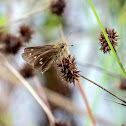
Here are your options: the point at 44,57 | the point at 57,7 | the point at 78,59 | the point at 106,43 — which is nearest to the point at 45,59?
the point at 44,57

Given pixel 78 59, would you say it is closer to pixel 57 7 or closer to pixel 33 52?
pixel 57 7

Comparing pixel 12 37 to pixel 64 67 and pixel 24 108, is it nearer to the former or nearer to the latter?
pixel 64 67

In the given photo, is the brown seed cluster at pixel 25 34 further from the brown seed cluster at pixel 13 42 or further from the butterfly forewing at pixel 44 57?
the butterfly forewing at pixel 44 57

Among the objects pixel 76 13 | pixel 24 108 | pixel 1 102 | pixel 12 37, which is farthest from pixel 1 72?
pixel 76 13

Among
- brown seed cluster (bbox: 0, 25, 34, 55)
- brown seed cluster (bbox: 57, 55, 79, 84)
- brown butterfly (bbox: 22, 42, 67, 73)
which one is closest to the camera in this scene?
brown seed cluster (bbox: 57, 55, 79, 84)

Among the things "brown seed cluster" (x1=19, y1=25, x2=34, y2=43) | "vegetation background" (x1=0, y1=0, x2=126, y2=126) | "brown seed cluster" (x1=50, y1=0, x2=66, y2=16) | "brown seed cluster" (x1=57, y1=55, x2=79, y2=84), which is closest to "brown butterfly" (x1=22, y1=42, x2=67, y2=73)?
"brown seed cluster" (x1=57, y1=55, x2=79, y2=84)

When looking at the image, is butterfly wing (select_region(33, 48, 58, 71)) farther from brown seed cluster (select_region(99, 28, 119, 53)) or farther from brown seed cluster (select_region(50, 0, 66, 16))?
brown seed cluster (select_region(50, 0, 66, 16))
